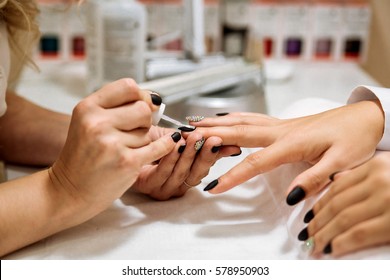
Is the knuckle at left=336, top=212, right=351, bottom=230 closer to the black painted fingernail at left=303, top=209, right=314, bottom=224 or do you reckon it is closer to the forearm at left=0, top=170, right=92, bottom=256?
the black painted fingernail at left=303, top=209, right=314, bottom=224

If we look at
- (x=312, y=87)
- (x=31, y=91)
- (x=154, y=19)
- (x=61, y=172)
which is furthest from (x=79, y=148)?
(x=154, y=19)

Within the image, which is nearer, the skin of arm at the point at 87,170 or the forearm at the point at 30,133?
the skin of arm at the point at 87,170

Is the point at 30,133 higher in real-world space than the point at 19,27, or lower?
lower

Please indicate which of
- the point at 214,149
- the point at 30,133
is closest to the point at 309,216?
the point at 214,149

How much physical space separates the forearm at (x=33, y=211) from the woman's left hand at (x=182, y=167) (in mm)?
102

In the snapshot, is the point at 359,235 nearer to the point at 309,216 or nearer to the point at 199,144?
the point at 309,216

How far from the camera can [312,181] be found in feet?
1.78

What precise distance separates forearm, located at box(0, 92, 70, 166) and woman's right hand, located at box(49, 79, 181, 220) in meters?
0.21

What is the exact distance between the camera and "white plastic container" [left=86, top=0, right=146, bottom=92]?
3.33 ft

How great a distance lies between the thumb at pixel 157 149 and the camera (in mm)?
534

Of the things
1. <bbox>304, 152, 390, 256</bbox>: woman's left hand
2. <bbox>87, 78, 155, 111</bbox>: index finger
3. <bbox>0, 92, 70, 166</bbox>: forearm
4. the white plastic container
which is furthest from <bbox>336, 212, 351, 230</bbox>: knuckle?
the white plastic container

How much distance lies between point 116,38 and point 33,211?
0.55 m

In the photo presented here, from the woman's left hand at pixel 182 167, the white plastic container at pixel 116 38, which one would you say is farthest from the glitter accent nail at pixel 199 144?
the white plastic container at pixel 116 38

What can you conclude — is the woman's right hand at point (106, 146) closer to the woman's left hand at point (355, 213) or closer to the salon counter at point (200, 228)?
the salon counter at point (200, 228)
